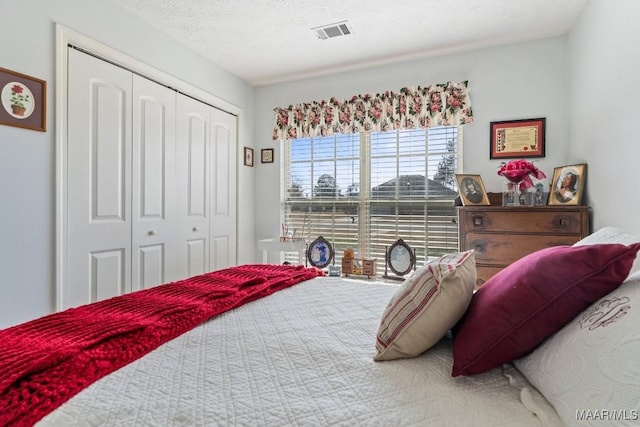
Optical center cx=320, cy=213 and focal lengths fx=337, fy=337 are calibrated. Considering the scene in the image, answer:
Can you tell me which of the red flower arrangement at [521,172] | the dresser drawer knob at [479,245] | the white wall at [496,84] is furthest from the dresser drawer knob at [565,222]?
the white wall at [496,84]

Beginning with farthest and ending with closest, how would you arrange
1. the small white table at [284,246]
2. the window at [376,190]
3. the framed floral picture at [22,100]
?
the small white table at [284,246]
the window at [376,190]
the framed floral picture at [22,100]

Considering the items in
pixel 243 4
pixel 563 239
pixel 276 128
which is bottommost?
pixel 563 239

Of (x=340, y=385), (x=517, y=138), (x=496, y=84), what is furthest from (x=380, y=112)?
(x=340, y=385)

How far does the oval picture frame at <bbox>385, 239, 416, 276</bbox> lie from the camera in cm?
297

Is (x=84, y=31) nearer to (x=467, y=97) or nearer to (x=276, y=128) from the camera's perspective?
(x=276, y=128)

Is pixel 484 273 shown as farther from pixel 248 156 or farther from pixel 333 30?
pixel 248 156

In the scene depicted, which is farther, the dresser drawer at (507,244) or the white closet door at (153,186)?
the white closet door at (153,186)

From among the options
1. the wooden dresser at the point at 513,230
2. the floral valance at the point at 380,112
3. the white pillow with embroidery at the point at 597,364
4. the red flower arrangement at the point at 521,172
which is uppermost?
the floral valance at the point at 380,112

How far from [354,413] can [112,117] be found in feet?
8.13

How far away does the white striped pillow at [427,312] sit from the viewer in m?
0.89

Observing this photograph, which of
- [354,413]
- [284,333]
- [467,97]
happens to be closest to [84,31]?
[284,333]

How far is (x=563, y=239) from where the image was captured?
2178mm

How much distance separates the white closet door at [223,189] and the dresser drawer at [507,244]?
227 centimetres

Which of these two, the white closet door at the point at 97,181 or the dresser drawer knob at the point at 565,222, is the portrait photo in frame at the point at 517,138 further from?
the white closet door at the point at 97,181
